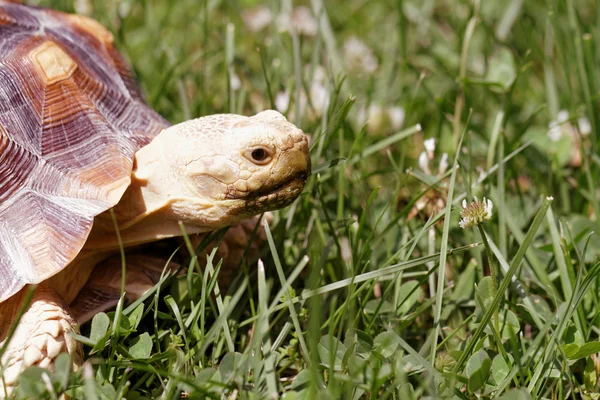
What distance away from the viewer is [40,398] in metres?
1.63

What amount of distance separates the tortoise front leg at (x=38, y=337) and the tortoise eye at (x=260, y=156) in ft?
2.12

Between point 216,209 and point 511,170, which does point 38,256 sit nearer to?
point 216,209

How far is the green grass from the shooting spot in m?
1.78

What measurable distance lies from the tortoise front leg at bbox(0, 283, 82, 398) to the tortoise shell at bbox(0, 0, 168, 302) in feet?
0.36

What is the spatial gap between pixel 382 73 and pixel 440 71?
11.8 inches

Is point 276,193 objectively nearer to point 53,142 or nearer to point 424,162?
point 53,142

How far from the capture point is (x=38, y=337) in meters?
1.78

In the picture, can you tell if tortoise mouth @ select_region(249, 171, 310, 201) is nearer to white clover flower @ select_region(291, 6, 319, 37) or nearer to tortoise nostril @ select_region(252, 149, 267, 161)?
tortoise nostril @ select_region(252, 149, 267, 161)

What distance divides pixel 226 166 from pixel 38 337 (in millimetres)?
653

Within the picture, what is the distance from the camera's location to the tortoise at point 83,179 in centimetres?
184

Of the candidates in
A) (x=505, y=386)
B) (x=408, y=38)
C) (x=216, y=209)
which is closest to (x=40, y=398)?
(x=216, y=209)

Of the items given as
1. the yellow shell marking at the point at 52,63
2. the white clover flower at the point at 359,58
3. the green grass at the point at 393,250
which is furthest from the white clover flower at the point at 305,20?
the yellow shell marking at the point at 52,63

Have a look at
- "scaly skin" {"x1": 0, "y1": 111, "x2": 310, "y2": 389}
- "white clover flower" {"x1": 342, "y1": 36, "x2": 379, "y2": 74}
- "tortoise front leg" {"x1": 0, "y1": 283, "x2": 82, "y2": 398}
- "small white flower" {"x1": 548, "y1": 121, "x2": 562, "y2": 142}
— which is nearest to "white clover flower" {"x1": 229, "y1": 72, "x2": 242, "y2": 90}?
"white clover flower" {"x1": 342, "y1": 36, "x2": 379, "y2": 74}

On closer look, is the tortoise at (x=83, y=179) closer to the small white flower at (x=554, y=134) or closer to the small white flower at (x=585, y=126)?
the small white flower at (x=554, y=134)
